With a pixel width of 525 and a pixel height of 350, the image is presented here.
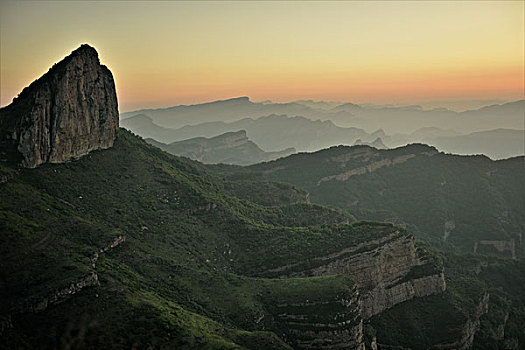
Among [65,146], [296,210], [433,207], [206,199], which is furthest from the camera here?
[433,207]

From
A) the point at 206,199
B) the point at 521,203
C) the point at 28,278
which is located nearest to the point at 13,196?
the point at 28,278

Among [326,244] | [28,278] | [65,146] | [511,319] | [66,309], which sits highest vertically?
[65,146]

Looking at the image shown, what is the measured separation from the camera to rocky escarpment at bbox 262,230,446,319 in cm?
5716

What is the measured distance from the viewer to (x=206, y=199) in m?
64.8

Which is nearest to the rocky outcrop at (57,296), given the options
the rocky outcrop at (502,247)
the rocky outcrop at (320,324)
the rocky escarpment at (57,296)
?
the rocky escarpment at (57,296)

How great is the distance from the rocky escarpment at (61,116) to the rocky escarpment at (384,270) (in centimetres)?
2946

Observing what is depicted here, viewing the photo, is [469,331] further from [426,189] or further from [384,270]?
[426,189]

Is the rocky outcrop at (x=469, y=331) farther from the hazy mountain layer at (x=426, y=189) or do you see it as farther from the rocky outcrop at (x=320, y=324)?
the hazy mountain layer at (x=426, y=189)

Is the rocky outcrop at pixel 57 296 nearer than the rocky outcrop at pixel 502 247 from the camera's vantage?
Yes

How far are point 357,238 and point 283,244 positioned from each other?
395 inches

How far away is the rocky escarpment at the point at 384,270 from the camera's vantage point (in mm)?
57156

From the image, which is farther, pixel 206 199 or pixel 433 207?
pixel 433 207

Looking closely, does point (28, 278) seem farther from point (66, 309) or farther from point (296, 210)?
point (296, 210)

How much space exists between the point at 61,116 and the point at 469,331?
5791 cm
